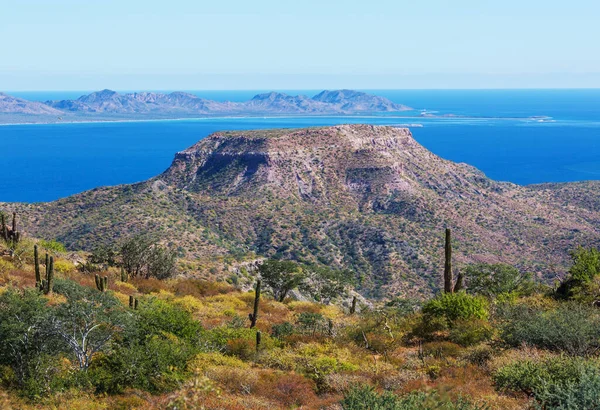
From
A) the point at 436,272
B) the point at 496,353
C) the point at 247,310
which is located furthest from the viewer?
the point at 436,272

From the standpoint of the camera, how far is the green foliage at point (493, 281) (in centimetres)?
4281

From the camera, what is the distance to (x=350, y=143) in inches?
3922

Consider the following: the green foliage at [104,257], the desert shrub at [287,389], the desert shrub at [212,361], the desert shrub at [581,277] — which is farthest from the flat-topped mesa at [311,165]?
the desert shrub at [287,389]

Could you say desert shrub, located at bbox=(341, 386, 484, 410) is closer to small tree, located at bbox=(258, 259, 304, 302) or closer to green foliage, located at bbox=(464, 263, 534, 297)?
green foliage, located at bbox=(464, 263, 534, 297)

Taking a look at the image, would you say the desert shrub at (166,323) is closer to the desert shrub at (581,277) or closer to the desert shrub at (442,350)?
the desert shrub at (442,350)

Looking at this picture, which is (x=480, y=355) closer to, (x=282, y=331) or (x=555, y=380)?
(x=555, y=380)

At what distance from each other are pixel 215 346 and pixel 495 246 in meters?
62.2

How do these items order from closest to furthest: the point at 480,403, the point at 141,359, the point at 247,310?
1. the point at 480,403
2. the point at 141,359
3. the point at 247,310

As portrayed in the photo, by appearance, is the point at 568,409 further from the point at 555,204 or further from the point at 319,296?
the point at 555,204

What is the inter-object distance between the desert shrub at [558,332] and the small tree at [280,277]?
28.2 meters

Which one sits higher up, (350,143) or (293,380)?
(350,143)

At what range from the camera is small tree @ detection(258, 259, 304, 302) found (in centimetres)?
4806

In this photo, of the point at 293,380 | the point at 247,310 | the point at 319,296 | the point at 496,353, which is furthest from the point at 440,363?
the point at 319,296

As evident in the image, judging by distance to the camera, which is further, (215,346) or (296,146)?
(296,146)
